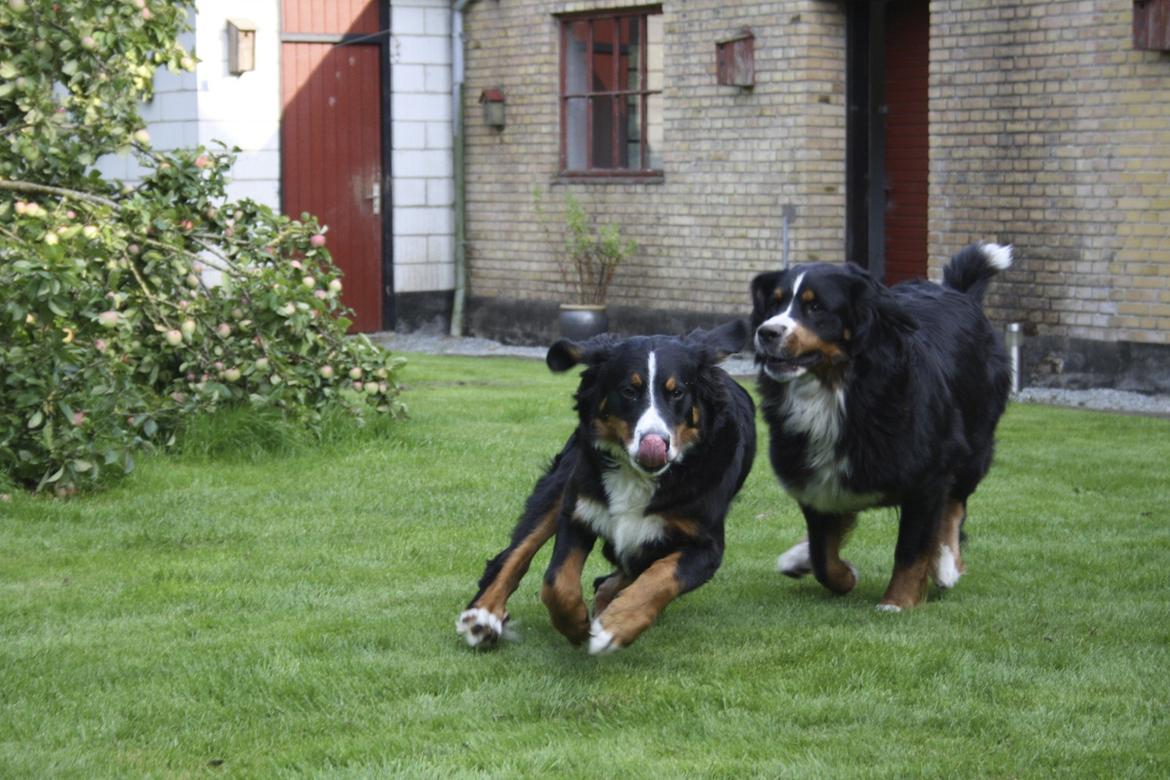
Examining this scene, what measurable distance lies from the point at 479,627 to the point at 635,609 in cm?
59

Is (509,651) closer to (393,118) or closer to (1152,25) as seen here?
(1152,25)

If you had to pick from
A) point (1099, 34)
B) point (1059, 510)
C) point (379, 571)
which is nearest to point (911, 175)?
point (1099, 34)

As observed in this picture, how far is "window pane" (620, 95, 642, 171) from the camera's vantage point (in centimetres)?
1603

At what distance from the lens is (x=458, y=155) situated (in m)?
17.5

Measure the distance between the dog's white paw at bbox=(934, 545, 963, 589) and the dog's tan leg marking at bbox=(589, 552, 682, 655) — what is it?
1.44 metres

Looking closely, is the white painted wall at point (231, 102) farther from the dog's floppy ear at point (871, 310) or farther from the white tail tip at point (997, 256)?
the dog's floppy ear at point (871, 310)

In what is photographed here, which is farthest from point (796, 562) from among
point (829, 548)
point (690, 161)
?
point (690, 161)

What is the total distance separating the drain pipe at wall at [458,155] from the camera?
57.0ft

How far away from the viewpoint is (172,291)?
9.12m

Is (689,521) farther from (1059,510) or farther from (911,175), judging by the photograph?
(911,175)

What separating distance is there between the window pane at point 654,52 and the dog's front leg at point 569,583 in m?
10.7

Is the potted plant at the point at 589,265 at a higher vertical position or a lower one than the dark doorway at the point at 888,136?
lower

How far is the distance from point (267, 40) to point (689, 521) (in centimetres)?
1187

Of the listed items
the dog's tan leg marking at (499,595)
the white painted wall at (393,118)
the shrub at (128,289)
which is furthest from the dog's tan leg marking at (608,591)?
the white painted wall at (393,118)
